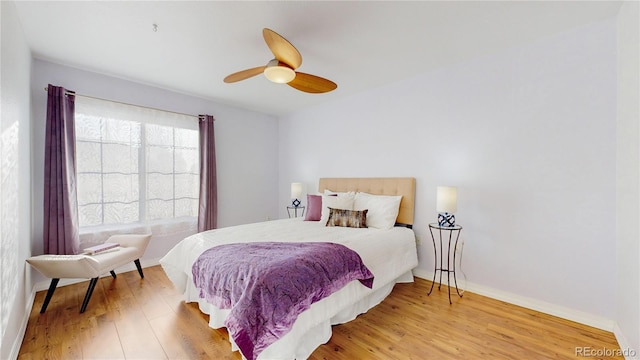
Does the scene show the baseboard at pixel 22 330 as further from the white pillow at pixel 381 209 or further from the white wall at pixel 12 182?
the white pillow at pixel 381 209

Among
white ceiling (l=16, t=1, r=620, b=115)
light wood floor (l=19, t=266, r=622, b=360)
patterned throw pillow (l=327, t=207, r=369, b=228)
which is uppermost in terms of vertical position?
white ceiling (l=16, t=1, r=620, b=115)

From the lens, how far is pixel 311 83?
2.49 m

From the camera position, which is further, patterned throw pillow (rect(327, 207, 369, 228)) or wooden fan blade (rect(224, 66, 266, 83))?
patterned throw pillow (rect(327, 207, 369, 228))

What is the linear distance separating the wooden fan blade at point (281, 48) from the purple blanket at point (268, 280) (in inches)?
62.0

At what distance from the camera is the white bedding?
1753 mm

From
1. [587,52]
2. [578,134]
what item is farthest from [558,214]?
[587,52]

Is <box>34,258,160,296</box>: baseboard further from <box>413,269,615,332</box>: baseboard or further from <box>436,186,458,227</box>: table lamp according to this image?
<box>413,269,615,332</box>: baseboard

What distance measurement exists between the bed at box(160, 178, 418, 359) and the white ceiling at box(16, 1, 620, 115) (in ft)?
5.22

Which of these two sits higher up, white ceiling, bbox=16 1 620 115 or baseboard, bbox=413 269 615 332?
white ceiling, bbox=16 1 620 115

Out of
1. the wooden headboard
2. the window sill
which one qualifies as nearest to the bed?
the wooden headboard

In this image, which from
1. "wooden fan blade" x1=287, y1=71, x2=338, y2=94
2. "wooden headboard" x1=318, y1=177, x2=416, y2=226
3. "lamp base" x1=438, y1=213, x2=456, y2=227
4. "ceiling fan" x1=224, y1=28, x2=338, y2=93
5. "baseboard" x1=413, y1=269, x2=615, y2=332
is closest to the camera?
"ceiling fan" x1=224, y1=28, x2=338, y2=93

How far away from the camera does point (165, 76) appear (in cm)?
328

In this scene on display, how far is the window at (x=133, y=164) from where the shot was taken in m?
3.13

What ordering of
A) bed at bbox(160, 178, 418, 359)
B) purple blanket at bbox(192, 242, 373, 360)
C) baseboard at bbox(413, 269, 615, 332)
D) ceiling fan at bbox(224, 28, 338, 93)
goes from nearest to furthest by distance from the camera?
purple blanket at bbox(192, 242, 373, 360)
bed at bbox(160, 178, 418, 359)
ceiling fan at bbox(224, 28, 338, 93)
baseboard at bbox(413, 269, 615, 332)
